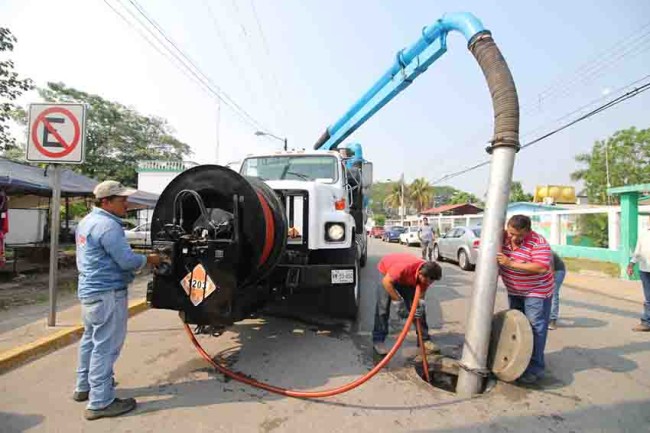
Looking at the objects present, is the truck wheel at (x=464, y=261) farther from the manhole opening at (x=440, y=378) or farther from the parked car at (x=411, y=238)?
the parked car at (x=411, y=238)

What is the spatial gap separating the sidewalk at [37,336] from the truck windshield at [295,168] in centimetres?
298

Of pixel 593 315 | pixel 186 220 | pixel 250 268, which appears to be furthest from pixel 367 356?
pixel 593 315

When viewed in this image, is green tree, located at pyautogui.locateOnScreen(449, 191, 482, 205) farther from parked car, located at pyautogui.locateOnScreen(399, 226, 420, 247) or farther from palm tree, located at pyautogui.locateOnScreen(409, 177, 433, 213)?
parked car, located at pyautogui.locateOnScreen(399, 226, 420, 247)

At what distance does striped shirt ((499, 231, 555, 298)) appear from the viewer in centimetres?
362

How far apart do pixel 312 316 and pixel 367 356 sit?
5.42 ft

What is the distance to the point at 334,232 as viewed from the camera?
4.70m

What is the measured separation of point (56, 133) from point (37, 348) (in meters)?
2.60

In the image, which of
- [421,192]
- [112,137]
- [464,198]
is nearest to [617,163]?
[421,192]

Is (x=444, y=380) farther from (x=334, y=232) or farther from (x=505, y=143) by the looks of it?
(x=505, y=143)

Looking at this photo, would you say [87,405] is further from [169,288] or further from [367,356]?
[367,356]

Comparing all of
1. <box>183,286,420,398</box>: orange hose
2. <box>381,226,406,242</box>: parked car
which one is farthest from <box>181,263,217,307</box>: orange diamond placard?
<box>381,226,406,242</box>: parked car

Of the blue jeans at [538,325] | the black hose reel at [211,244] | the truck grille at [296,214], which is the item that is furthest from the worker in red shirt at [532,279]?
the black hose reel at [211,244]

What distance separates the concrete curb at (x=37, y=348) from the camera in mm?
3843

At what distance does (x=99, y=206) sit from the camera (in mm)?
3199
